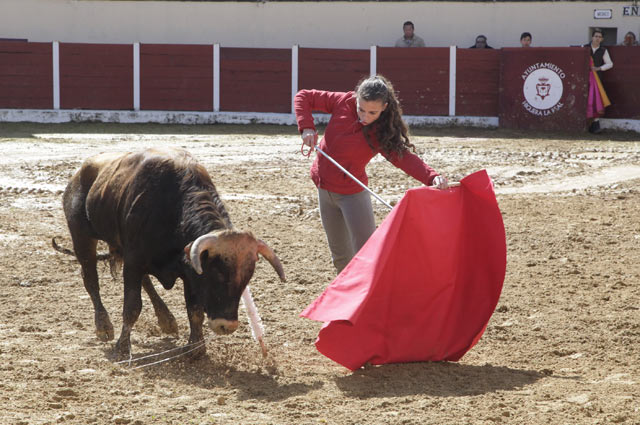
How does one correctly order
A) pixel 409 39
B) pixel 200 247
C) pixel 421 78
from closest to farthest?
pixel 200 247 < pixel 421 78 < pixel 409 39

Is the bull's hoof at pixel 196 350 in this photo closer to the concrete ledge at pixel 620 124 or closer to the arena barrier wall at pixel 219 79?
the concrete ledge at pixel 620 124

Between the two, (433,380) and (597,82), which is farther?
(597,82)

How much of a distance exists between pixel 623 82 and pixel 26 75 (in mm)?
9490

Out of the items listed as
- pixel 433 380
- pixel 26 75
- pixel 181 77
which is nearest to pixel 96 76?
pixel 26 75

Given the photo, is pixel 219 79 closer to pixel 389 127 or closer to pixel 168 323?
pixel 168 323

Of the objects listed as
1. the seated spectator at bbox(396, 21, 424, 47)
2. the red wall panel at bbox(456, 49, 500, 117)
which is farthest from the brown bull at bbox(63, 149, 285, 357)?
the seated spectator at bbox(396, 21, 424, 47)

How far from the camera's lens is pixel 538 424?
3207mm

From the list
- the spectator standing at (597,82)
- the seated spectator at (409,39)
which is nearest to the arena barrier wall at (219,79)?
the seated spectator at (409,39)

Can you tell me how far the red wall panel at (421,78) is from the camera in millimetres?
15016

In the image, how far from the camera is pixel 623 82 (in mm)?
13906

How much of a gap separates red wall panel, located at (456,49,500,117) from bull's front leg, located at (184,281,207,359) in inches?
446

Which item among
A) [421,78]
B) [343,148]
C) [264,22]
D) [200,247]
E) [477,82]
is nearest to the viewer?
[200,247]

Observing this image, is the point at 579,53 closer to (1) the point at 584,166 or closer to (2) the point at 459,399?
→ (1) the point at 584,166

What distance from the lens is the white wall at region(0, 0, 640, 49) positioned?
655 inches
